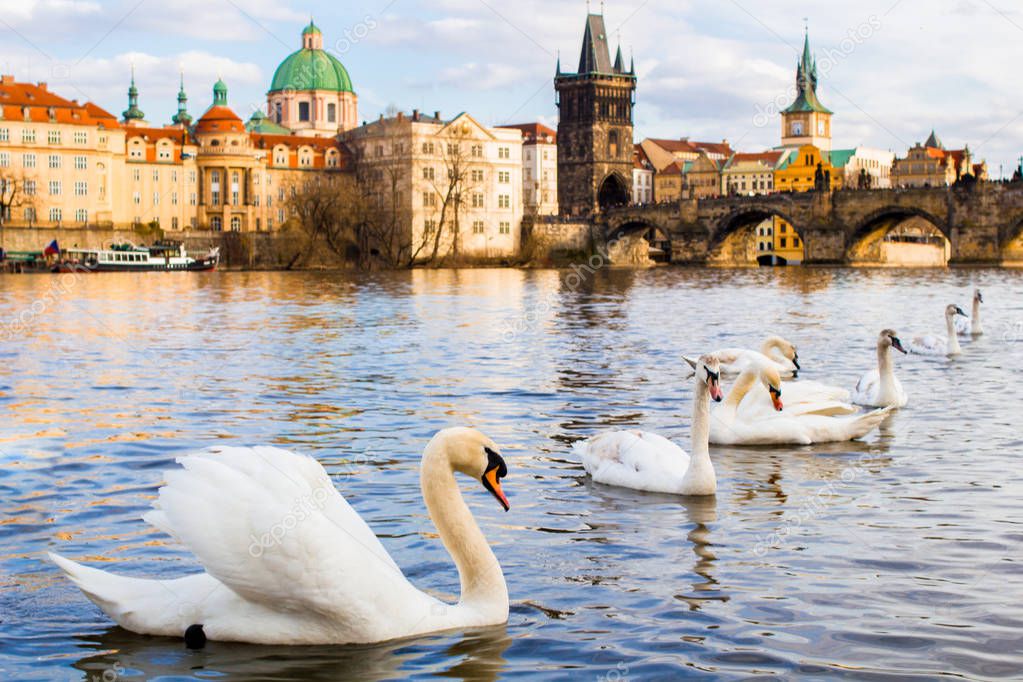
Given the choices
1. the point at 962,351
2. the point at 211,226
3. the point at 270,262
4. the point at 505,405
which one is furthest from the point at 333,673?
the point at 211,226

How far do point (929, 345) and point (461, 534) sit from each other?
16008mm

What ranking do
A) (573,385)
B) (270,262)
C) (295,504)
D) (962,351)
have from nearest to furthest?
(295,504) < (573,385) < (962,351) < (270,262)

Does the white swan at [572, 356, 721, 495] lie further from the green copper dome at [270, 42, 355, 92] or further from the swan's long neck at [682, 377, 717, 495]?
the green copper dome at [270, 42, 355, 92]

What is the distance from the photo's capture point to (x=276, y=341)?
78.5 feet

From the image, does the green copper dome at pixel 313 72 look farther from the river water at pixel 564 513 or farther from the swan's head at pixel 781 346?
the swan's head at pixel 781 346

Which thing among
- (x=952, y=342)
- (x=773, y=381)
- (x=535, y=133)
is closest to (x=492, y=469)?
(x=773, y=381)

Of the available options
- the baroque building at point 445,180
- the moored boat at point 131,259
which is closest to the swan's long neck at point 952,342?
the moored boat at point 131,259

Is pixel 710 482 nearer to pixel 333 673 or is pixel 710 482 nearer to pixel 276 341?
pixel 333 673

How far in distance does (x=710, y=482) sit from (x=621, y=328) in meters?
19.5

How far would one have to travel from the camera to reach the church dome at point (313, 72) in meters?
130

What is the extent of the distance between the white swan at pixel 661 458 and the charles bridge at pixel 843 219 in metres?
84.9

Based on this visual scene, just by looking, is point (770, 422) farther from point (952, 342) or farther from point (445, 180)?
point (445, 180)

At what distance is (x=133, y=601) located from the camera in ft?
19.5

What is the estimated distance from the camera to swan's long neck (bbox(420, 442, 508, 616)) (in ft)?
19.7
